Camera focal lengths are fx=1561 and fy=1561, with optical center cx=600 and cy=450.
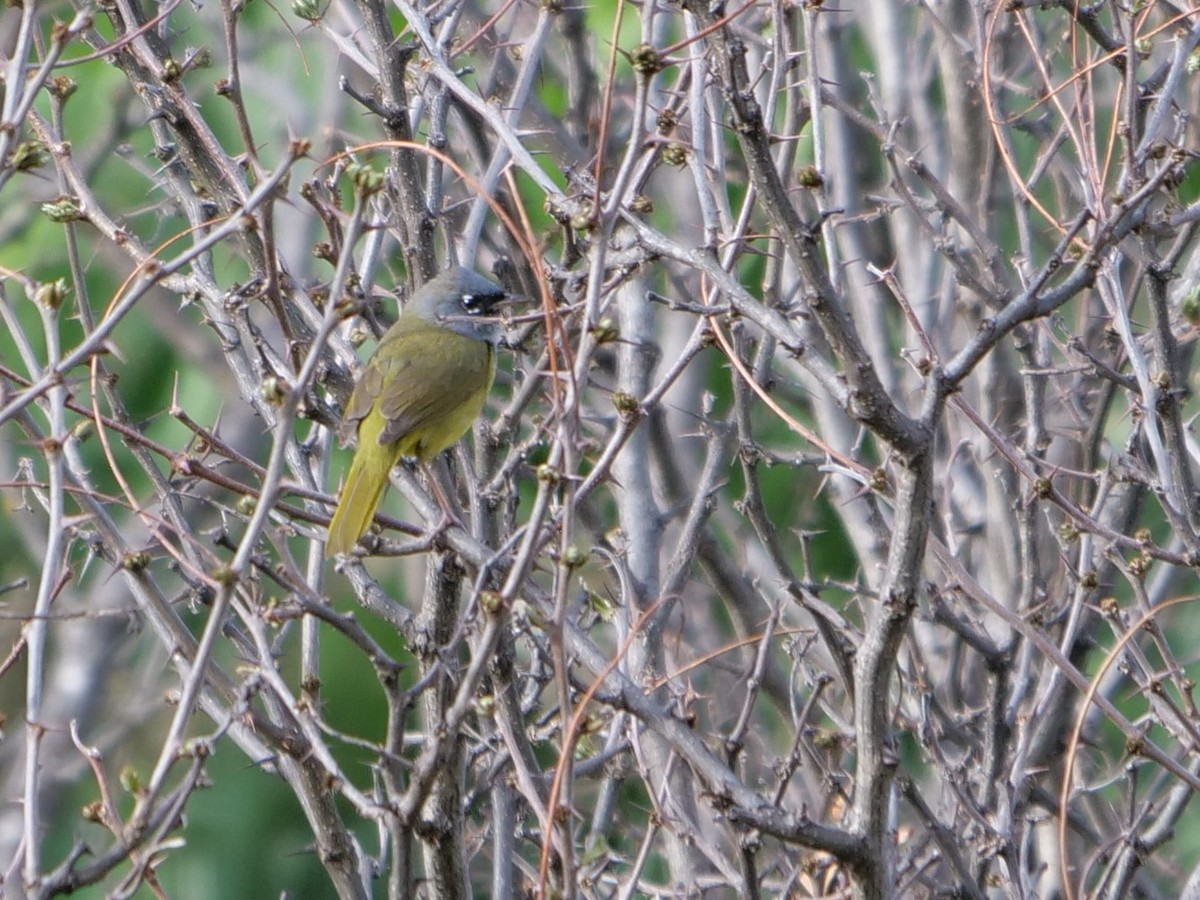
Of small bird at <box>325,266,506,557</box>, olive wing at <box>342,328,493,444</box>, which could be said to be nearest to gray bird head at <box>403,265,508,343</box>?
small bird at <box>325,266,506,557</box>

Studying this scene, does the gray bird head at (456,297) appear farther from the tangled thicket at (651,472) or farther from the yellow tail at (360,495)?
the yellow tail at (360,495)

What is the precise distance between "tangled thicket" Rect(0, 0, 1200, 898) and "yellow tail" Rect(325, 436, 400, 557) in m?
0.09

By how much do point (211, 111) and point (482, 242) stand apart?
3820 mm

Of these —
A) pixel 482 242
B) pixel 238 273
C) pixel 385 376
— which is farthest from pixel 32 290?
pixel 238 273

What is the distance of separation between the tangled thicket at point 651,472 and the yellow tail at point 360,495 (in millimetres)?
92

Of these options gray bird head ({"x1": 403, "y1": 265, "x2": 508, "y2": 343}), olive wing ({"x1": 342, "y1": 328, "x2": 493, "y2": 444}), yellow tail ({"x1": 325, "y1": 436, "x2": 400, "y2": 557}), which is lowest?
yellow tail ({"x1": 325, "y1": 436, "x2": 400, "y2": 557})

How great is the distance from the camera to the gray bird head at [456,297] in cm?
459

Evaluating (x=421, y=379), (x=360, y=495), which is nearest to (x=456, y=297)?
(x=421, y=379)

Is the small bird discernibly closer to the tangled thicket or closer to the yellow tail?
the yellow tail

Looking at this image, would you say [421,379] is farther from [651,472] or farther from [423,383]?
[651,472]

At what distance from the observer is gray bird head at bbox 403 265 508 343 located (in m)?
4.59

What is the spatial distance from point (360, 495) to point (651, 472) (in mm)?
2088

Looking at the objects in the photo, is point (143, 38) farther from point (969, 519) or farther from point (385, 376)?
point (969, 519)

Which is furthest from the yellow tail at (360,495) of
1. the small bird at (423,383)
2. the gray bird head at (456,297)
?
the gray bird head at (456,297)
